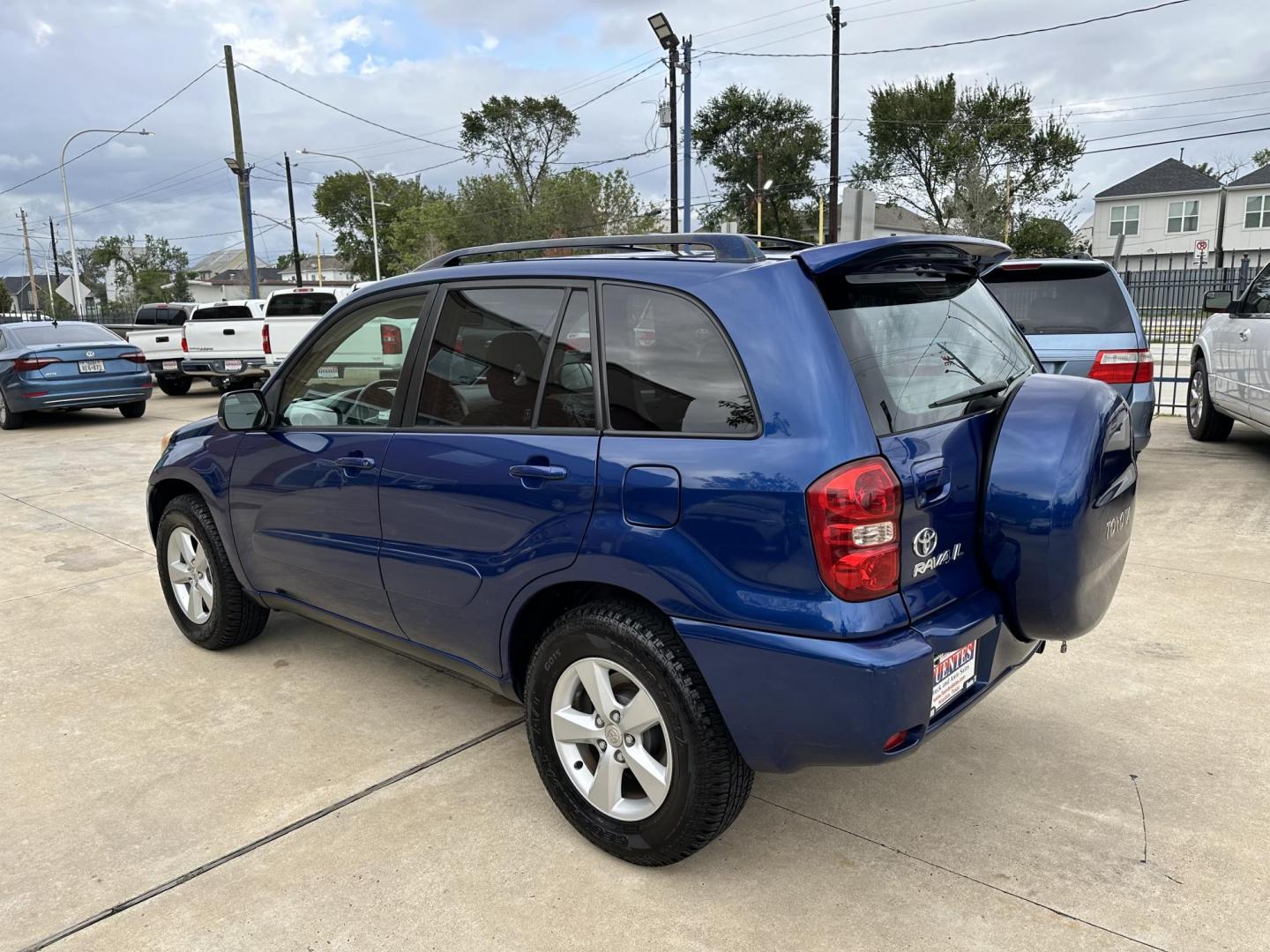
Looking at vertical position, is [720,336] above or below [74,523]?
above

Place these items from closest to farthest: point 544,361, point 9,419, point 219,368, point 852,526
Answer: point 852,526 → point 544,361 → point 9,419 → point 219,368

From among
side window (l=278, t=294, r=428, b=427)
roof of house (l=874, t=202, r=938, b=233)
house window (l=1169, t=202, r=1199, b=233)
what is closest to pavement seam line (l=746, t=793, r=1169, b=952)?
side window (l=278, t=294, r=428, b=427)

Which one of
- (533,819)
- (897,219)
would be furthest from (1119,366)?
(897,219)

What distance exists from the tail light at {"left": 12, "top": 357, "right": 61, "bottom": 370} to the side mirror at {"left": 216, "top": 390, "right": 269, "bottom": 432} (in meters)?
10.6

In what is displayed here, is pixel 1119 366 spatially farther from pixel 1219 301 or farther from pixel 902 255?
pixel 902 255

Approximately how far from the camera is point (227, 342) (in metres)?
16.5

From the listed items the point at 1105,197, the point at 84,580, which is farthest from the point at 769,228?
the point at 84,580

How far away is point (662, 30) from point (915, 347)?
22.4 meters

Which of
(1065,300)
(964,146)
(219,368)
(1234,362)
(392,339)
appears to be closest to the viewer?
(392,339)

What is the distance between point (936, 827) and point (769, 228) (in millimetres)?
59465

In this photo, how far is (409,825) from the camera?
2.98 meters

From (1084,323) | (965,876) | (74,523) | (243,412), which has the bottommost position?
(965,876)

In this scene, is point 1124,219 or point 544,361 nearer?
point 544,361

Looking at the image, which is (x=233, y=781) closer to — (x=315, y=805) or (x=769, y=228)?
(x=315, y=805)
